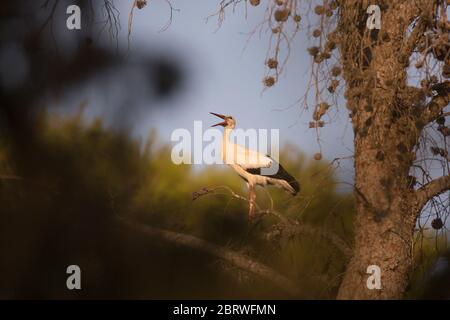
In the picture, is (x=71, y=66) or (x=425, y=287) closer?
(x=425, y=287)

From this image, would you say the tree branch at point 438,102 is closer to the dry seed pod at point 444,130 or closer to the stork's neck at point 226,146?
the dry seed pod at point 444,130

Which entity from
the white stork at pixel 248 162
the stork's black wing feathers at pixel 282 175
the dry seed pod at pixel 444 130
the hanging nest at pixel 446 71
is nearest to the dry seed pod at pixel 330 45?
the hanging nest at pixel 446 71

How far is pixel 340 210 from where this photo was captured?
362cm

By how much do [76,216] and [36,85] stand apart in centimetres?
73

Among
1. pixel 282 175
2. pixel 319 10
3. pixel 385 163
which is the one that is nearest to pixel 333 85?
pixel 319 10

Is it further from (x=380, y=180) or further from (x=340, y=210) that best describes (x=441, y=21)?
(x=340, y=210)

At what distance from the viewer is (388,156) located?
3.06 metres

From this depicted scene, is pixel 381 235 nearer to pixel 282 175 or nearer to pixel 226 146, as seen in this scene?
pixel 282 175

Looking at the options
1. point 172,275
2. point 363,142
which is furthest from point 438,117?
point 172,275

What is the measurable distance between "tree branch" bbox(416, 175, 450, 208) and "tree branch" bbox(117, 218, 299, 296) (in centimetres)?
71

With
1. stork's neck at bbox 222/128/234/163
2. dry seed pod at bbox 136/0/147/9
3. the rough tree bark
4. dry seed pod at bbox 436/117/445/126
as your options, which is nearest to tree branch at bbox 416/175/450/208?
the rough tree bark

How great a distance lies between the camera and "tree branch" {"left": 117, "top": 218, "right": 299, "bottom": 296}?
3219mm

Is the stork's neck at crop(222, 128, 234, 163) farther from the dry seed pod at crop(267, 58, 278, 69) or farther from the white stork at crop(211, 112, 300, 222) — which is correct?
the dry seed pod at crop(267, 58, 278, 69)

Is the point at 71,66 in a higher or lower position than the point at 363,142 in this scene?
higher
